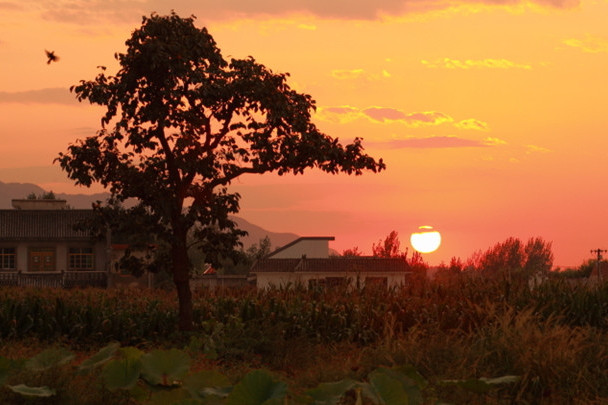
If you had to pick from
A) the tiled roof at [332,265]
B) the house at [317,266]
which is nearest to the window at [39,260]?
the house at [317,266]

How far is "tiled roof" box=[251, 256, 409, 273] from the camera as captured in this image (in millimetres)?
48312

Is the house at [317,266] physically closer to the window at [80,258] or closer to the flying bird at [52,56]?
the window at [80,258]

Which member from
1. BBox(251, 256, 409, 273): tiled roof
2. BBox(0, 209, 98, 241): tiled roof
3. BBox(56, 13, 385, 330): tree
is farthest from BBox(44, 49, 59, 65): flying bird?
BBox(0, 209, 98, 241): tiled roof

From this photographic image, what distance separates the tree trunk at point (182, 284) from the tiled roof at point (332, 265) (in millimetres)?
27426

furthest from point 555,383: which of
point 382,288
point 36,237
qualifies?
point 36,237

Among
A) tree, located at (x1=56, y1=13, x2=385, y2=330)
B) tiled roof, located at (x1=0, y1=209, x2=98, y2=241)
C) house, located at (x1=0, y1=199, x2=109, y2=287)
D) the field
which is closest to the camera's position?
the field

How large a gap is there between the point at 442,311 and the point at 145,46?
907cm

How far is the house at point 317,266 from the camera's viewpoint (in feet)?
157

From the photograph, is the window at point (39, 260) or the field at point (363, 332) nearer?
the field at point (363, 332)

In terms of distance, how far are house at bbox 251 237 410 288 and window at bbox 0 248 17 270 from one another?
21108mm

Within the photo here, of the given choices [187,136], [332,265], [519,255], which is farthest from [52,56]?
[519,255]

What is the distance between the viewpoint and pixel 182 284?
18281mm

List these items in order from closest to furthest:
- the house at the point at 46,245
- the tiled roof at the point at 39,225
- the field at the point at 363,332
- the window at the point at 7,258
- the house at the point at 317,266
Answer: the field at the point at 363,332 → the house at the point at 317,266 → the tiled roof at the point at 39,225 → the house at the point at 46,245 → the window at the point at 7,258

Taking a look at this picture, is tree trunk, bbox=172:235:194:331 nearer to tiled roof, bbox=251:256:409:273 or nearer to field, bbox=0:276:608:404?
field, bbox=0:276:608:404
